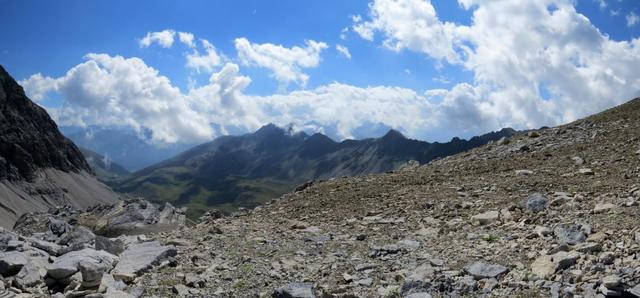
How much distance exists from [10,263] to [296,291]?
28.0 feet

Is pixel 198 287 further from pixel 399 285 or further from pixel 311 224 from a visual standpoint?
pixel 311 224

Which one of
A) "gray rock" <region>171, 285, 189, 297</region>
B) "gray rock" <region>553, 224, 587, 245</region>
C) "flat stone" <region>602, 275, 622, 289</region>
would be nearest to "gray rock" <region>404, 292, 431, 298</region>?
"flat stone" <region>602, 275, 622, 289</region>

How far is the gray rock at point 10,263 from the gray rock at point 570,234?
15512mm

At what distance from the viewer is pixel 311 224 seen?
861 inches

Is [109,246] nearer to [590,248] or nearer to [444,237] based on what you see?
[444,237]

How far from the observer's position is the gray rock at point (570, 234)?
13891 millimetres

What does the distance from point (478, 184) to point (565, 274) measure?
11.9m

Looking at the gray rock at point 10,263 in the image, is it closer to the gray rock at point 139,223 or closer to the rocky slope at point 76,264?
the rocky slope at point 76,264

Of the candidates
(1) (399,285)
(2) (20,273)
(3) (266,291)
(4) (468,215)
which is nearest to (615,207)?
(4) (468,215)

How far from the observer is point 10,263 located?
15133 millimetres

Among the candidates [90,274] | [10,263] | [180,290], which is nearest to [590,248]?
[180,290]

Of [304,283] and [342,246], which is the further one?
[342,246]

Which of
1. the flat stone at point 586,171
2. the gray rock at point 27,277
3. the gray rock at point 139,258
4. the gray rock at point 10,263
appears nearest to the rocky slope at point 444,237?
the flat stone at point 586,171

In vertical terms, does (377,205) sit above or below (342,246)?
above
